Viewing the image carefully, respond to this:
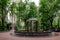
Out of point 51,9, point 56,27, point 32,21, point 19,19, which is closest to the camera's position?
point 32,21

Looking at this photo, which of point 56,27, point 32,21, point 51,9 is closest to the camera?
point 32,21

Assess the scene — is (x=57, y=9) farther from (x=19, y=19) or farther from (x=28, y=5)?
(x=19, y=19)

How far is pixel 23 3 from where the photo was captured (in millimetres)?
25547

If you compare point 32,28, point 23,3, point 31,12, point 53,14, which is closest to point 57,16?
point 53,14

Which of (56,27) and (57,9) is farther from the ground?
(57,9)

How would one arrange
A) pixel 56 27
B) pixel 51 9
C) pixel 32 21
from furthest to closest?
pixel 56 27 → pixel 51 9 → pixel 32 21

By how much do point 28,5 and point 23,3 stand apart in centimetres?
85

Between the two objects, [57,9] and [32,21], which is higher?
[57,9]

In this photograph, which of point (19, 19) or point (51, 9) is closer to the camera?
point (51, 9)

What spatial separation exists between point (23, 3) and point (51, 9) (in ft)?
16.5

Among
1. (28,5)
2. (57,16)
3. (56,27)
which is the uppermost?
(28,5)

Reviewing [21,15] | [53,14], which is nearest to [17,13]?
[21,15]

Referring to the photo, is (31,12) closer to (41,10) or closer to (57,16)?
(41,10)

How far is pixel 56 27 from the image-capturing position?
24.2 meters
